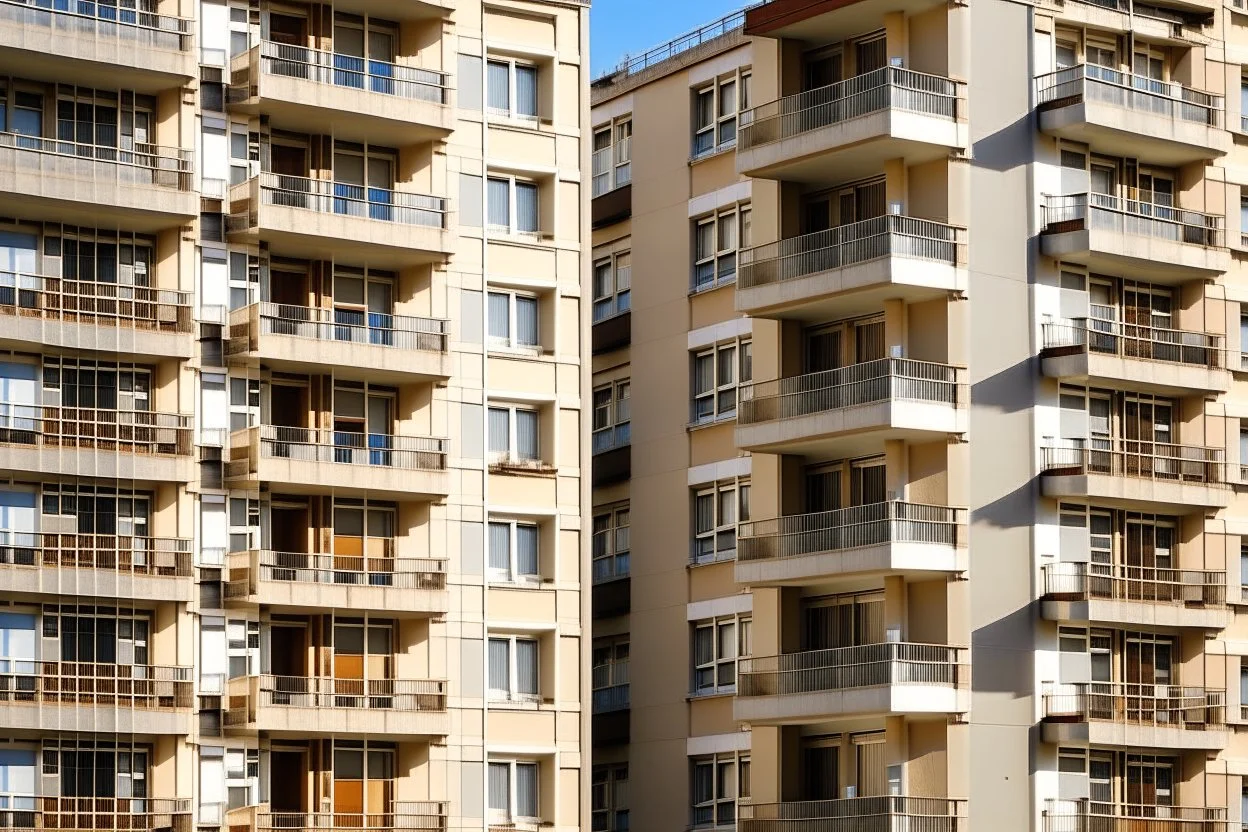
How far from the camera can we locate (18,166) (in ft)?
196

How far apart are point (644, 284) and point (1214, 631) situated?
1914cm

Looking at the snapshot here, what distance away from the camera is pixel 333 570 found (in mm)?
62219

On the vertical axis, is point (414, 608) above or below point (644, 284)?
below

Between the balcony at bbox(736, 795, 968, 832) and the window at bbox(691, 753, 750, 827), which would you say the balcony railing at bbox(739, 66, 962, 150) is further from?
the balcony at bbox(736, 795, 968, 832)

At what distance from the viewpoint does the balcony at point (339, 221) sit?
205 feet

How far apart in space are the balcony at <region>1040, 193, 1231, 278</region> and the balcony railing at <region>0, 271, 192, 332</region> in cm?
2258

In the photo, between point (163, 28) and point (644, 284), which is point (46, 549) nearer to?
point (163, 28)

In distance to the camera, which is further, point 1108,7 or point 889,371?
point 1108,7

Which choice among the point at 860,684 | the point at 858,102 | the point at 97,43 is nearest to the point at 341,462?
the point at 97,43

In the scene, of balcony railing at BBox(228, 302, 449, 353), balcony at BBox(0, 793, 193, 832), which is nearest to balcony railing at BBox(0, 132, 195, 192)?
balcony railing at BBox(228, 302, 449, 353)

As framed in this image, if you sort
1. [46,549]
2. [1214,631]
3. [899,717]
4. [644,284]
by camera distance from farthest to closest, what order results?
[644,284] → [1214,631] → [899,717] → [46,549]

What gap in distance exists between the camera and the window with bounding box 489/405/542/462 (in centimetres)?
6625

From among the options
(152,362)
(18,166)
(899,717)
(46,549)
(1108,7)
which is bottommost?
(899,717)

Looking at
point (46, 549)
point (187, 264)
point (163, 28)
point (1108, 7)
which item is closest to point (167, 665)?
point (46, 549)
